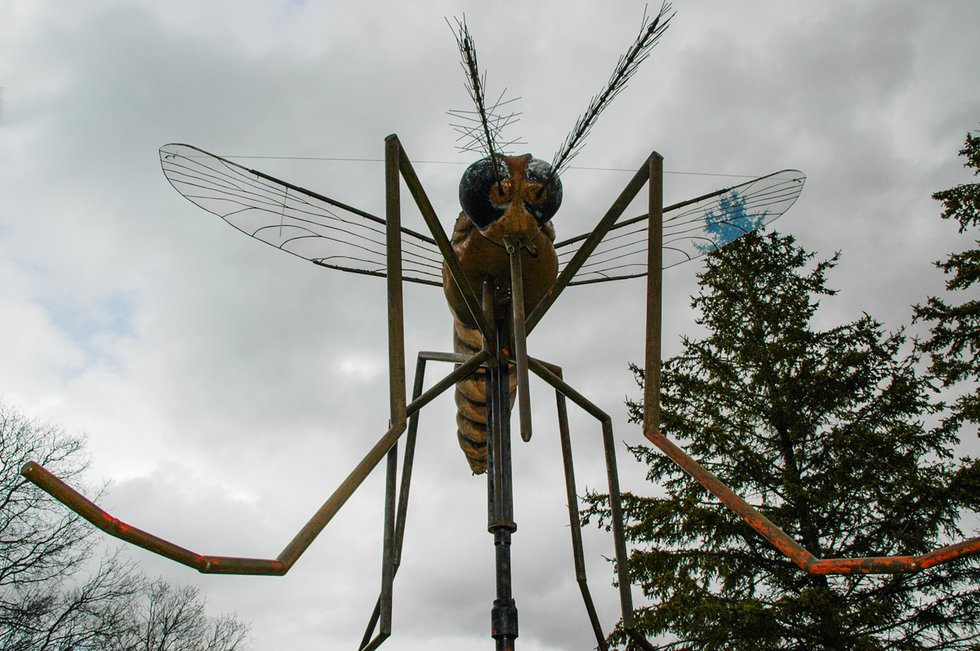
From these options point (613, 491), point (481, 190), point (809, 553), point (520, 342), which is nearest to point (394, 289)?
point (520, 342)

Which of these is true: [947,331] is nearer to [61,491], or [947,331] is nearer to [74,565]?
[61,491]

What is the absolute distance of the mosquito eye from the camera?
8.04ft

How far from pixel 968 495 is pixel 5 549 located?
424 inches

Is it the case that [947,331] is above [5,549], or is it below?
above

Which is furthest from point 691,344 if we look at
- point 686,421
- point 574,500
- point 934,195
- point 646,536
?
point 574,500

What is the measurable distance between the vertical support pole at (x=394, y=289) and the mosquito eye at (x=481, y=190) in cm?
28

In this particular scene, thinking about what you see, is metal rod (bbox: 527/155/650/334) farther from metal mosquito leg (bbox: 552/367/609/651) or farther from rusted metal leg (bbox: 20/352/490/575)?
rusted metal leg (bbox: 20/352/490/575)

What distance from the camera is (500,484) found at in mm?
2312

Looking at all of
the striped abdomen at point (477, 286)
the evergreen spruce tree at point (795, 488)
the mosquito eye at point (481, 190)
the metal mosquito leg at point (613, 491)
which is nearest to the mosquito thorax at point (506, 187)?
the mosquito eye at point (481, 190)

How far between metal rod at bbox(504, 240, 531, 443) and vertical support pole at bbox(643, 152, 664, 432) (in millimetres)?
346

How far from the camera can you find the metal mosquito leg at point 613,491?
2.42 m

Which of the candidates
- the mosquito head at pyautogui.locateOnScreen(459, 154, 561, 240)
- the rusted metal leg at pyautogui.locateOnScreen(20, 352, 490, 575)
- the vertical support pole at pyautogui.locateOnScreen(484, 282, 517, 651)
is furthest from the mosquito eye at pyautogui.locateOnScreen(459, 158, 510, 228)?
the rusted metal leg at pyautogui.locateOnScreen(20, 352, 490, 575)

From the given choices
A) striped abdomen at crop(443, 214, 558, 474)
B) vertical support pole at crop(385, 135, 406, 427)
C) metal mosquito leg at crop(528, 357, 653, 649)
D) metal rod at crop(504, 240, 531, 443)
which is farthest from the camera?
striped abdomen at crop(443, 214, 558, 474)

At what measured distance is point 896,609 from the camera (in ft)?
24.2
